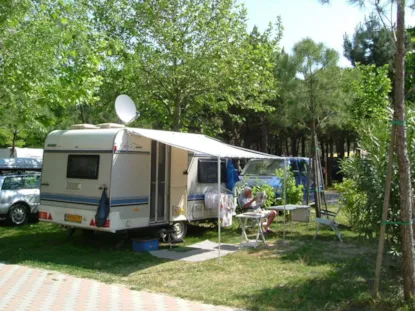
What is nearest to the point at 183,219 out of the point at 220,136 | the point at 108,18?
the point at 108,18

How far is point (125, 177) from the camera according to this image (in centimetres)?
886

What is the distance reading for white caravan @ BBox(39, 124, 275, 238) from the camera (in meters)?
8.73

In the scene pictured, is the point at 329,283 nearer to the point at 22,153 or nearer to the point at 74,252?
the point at 74,252

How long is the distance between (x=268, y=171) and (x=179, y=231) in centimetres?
492

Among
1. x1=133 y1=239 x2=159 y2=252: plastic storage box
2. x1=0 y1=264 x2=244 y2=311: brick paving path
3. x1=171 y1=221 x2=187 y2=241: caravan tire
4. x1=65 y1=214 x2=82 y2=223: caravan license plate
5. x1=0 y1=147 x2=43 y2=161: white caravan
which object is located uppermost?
x1=0 y1=147 x2=43 y2=161: white caravan

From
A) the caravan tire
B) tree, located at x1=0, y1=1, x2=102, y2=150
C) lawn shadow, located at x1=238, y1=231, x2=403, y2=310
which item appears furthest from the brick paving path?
tree, located at x1=0, y1=1, x2=102, y2=150

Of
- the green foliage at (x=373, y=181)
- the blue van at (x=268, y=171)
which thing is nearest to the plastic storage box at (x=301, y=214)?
the blue van at (x=268, y=171)

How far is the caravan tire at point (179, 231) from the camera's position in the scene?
1002cm

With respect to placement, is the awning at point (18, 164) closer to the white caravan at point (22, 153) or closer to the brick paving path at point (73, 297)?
the brick paving path at point (73, 297)

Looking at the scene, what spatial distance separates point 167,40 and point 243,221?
560cm

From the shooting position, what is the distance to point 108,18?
523 inches

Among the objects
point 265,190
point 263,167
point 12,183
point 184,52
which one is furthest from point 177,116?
point 12,183

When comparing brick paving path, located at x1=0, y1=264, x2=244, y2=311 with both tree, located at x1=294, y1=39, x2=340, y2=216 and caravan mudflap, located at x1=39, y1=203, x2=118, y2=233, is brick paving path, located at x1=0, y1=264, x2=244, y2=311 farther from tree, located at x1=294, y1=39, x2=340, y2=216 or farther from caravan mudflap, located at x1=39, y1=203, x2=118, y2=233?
tree, located at x1=294, y1=39, x2=340, y2=216

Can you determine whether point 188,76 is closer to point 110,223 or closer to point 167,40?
point 167,40
